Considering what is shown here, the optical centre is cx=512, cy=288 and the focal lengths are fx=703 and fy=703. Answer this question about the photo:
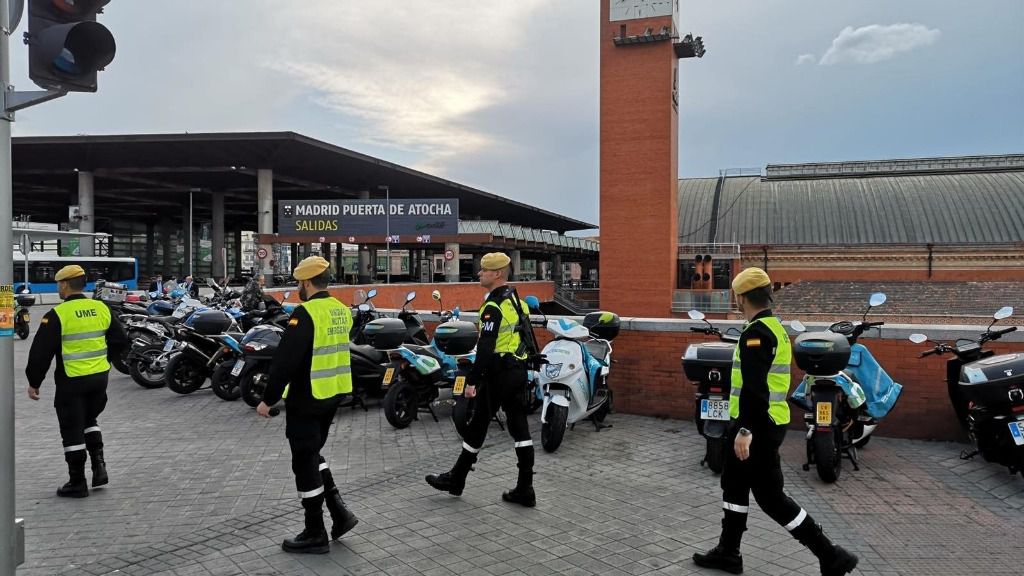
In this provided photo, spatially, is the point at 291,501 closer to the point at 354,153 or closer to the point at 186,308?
the point at 186,308

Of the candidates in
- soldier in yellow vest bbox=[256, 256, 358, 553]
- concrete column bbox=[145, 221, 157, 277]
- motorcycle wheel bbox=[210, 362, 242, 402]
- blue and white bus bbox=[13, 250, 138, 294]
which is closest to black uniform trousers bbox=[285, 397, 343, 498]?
soldier in yellow vest bbox=[256, 256, 358, 553]

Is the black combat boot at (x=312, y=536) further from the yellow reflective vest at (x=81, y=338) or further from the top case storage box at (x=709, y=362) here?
the top case storage box at (x=709, y=362)

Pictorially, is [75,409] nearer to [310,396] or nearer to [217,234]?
[310,396]

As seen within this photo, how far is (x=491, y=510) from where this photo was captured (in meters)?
4.79

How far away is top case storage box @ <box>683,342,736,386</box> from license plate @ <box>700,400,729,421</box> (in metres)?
0.16

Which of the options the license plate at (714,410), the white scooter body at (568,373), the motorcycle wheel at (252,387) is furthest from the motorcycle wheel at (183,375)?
the license plate at (714,410)

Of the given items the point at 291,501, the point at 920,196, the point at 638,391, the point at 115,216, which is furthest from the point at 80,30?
the point at 115,216

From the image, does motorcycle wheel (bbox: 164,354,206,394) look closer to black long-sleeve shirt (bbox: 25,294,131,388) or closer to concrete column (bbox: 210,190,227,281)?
black long-sleeve shirt (bbox: 25,294,131,388)

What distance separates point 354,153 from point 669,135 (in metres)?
19.0

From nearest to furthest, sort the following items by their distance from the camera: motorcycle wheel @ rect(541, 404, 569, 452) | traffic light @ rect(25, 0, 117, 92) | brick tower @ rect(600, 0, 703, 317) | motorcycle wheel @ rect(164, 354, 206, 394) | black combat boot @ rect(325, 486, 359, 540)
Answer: traffic light @ rect(25, 0, 117, 92) → black combat boot @ rect(325, 486, 359, 540) → motorcycle wheel @ rect(541, 404, 569, 452) → motorcycle wheel @ rect(164, 354, 206, 394) → brick tower @ rect(600, 0, 703, 317)

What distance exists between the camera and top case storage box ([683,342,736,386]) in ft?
18.5

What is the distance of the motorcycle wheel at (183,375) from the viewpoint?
9352mm

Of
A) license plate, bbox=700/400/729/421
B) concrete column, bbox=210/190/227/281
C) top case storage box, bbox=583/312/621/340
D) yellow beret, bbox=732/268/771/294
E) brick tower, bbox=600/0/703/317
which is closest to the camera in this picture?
yellow beret, bbox=732/268/771/294

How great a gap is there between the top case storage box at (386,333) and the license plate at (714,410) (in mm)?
3864
